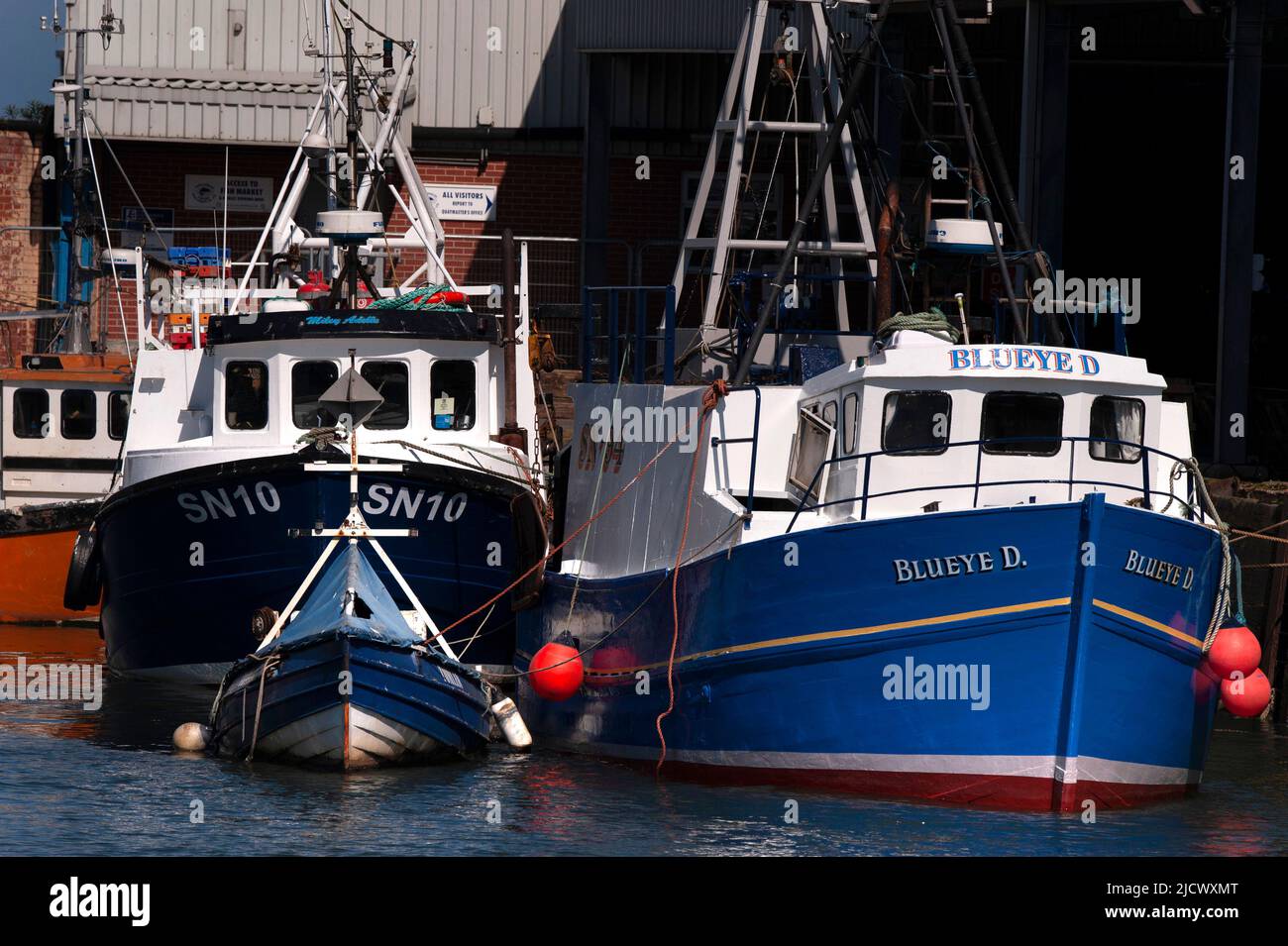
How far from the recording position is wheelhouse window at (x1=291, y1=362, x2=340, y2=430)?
1764cm

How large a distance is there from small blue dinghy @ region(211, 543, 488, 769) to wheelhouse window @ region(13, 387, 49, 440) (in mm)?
9901

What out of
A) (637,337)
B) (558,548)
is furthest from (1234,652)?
(558,548)

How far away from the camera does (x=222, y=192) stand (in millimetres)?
28125

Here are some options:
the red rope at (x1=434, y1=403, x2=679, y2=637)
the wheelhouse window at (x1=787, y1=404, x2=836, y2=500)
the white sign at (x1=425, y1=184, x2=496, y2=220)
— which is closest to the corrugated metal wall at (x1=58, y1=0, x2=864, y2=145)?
the white sign at (x1=425, y1=184, x2=496, y2=220)

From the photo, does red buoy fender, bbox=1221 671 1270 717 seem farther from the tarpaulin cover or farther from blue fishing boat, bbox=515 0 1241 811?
the tarpaulin cover

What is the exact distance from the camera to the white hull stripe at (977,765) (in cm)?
1192

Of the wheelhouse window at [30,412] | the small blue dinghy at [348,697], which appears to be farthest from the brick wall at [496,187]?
the small blue dinghy at [348,697]

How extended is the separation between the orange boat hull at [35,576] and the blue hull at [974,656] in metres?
11.5

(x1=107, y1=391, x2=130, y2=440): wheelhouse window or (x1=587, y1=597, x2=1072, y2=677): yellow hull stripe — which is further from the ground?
(x1=107, y1=391, x2=130, y2=440): wheelhouse window

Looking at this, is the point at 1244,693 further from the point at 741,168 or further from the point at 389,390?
the point at 389,390

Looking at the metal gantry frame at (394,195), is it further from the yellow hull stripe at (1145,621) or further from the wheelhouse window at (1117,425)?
the yellow hull stripe at (1145,621)

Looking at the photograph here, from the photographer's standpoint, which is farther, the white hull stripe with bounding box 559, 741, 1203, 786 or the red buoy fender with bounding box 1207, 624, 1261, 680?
the red buoy fender with bounding box 1207, 624, 1261, 680

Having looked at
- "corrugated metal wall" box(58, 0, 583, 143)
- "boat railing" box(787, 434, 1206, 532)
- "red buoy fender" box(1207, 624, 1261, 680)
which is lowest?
"red buoy fender" box(1207, 624, 1261, 680)

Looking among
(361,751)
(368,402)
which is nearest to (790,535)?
(361,751)
